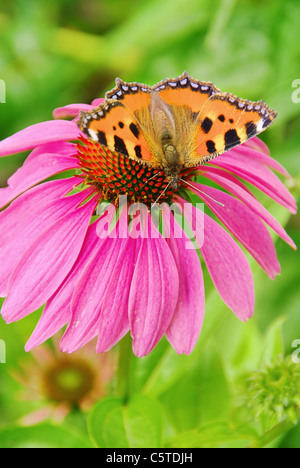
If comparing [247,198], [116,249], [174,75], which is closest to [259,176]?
[247,198]

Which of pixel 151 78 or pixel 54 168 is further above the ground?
pixel 151 78

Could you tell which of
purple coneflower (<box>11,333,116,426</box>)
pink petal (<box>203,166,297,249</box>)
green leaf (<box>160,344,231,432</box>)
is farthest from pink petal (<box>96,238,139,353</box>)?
purple coneflower (<box>11,333,116,426</box>)

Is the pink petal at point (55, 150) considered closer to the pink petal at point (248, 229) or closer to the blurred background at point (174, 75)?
the pink petal at point (248, 229)

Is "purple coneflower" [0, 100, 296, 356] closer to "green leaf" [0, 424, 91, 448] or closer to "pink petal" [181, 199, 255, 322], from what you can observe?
"pink petal" [181, 199, 255, 322]

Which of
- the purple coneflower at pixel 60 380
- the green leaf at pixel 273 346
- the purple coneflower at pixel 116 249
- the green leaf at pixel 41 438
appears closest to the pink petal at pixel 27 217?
the purple coneflower at pixel 116 249
